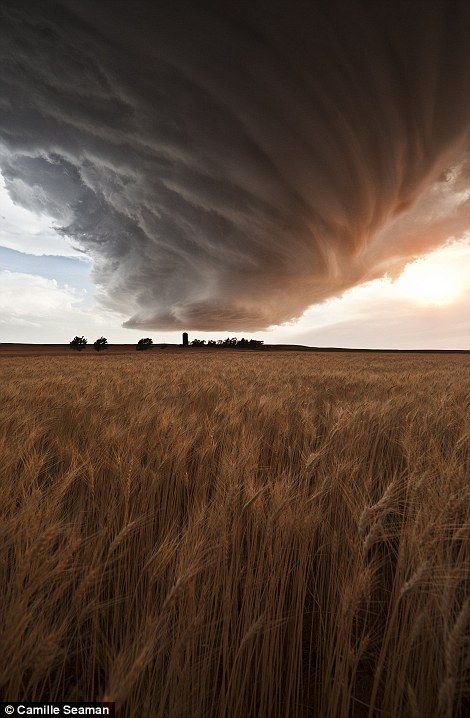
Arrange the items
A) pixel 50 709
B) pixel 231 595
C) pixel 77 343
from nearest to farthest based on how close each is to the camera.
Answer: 1. pixel 50 709
2. pixel 231 595
3. pixel 77 343

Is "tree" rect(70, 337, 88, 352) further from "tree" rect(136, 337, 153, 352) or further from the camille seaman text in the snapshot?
the camille seaman text

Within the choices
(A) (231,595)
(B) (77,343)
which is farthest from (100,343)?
(A) (231,595)

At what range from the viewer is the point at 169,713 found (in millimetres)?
708

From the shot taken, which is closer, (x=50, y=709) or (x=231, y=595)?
(x=50, y=709)

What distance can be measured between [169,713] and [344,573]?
24.0 inches

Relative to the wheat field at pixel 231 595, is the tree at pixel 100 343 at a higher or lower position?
higher

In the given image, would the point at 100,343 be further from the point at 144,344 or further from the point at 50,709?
the point at 50,709

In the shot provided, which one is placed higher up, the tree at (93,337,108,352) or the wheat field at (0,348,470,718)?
the tree at (93,337,108,352)

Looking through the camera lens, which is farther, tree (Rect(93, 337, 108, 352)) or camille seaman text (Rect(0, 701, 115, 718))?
tree (Rect(93, 337, 108, 352))

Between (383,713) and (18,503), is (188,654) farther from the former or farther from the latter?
(18,503)

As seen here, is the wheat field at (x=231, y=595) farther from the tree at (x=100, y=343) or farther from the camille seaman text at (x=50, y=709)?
the tree at (x=100, y=343)

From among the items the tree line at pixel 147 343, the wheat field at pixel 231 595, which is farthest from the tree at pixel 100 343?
the wheat field at pixel 231 595

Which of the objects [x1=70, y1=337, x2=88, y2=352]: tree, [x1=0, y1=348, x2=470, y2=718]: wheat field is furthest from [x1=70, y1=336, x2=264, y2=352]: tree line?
[x1=0, y1=348, x2=470, y2=718]: wheat field

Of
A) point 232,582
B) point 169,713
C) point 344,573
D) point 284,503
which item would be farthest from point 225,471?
point 169,713
